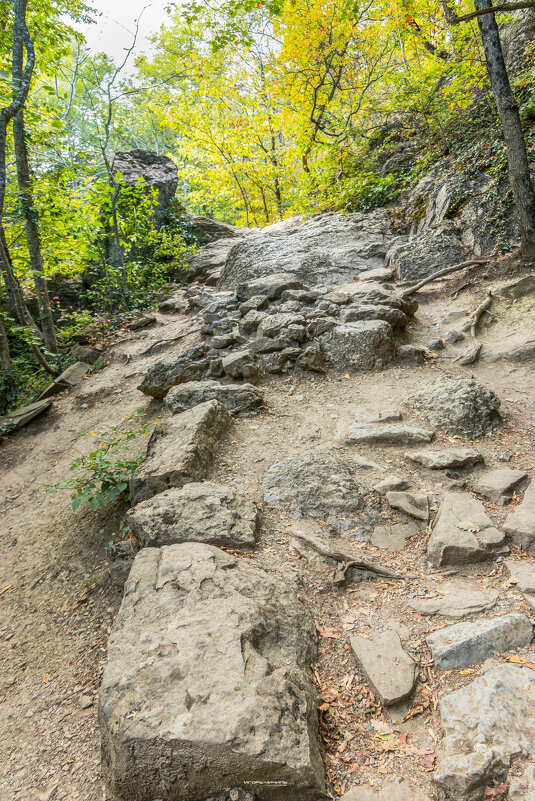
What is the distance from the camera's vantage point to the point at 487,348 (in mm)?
5492

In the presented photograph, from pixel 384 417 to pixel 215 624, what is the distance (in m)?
3.07

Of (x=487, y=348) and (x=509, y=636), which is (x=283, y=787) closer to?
(x=509, y=636)

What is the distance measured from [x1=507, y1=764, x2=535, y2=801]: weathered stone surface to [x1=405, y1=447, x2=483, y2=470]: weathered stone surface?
2.41m

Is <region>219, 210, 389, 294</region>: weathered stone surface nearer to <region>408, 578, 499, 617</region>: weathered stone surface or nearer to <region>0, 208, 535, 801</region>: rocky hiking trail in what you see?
<region>0, 208, 535, 801</region>: rocky hiking trail

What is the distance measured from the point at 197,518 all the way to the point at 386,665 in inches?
65.7

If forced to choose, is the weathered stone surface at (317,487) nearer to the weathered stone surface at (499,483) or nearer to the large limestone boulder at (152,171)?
the weathered stone surface at (499,483)

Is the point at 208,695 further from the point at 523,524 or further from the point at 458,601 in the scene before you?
the point at 523,524

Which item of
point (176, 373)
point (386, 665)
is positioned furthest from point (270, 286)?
point (386, 665)

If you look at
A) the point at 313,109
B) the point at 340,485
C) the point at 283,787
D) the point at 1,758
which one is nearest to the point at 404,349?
the point at 340,485

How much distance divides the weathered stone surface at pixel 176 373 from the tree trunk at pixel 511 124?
17.2 ft

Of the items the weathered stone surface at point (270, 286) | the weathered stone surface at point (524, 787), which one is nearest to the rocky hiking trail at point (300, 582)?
the weathered stone surface at point (524, 787)

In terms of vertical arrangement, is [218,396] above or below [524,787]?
above

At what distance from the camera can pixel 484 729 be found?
1617mm

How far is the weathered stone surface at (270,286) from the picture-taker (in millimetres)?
8055
